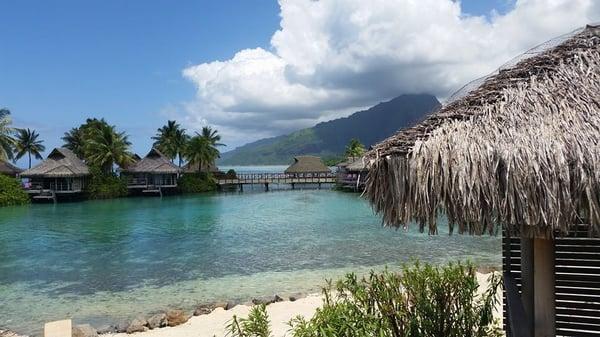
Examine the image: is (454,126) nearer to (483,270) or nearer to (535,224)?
(535,224)

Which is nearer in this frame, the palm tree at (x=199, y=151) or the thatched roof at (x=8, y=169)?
the thatched roof at (x=8, y=169)

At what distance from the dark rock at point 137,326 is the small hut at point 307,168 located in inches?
1555

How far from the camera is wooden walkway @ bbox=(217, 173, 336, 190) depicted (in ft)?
142

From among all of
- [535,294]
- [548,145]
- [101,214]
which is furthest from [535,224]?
[101,214]

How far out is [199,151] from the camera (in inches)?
1602

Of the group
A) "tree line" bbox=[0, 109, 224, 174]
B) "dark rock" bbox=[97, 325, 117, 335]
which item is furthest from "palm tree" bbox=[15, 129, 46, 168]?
"dark rock" bbox=[97, 325, 117, 335]

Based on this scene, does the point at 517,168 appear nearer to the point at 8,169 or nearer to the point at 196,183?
the point at 196,183

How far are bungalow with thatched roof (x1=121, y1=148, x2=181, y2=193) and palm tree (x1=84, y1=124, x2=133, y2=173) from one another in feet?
3.96

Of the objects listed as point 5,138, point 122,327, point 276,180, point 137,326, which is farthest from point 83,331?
point 276,180

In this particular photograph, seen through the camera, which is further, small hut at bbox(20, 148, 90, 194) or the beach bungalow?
small hut at bbox(20, 148, 90, 194)

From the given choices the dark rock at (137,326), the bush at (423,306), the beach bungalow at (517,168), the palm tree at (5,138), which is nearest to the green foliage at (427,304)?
the bush at (423,306)

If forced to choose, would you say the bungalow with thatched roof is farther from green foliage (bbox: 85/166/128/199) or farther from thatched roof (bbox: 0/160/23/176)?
thatched roof (bbox: 0/160/23/176)

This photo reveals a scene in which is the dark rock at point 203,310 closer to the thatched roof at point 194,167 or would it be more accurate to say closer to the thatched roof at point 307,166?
the thatched roof at point 194,167

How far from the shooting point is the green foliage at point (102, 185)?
1368 inches
